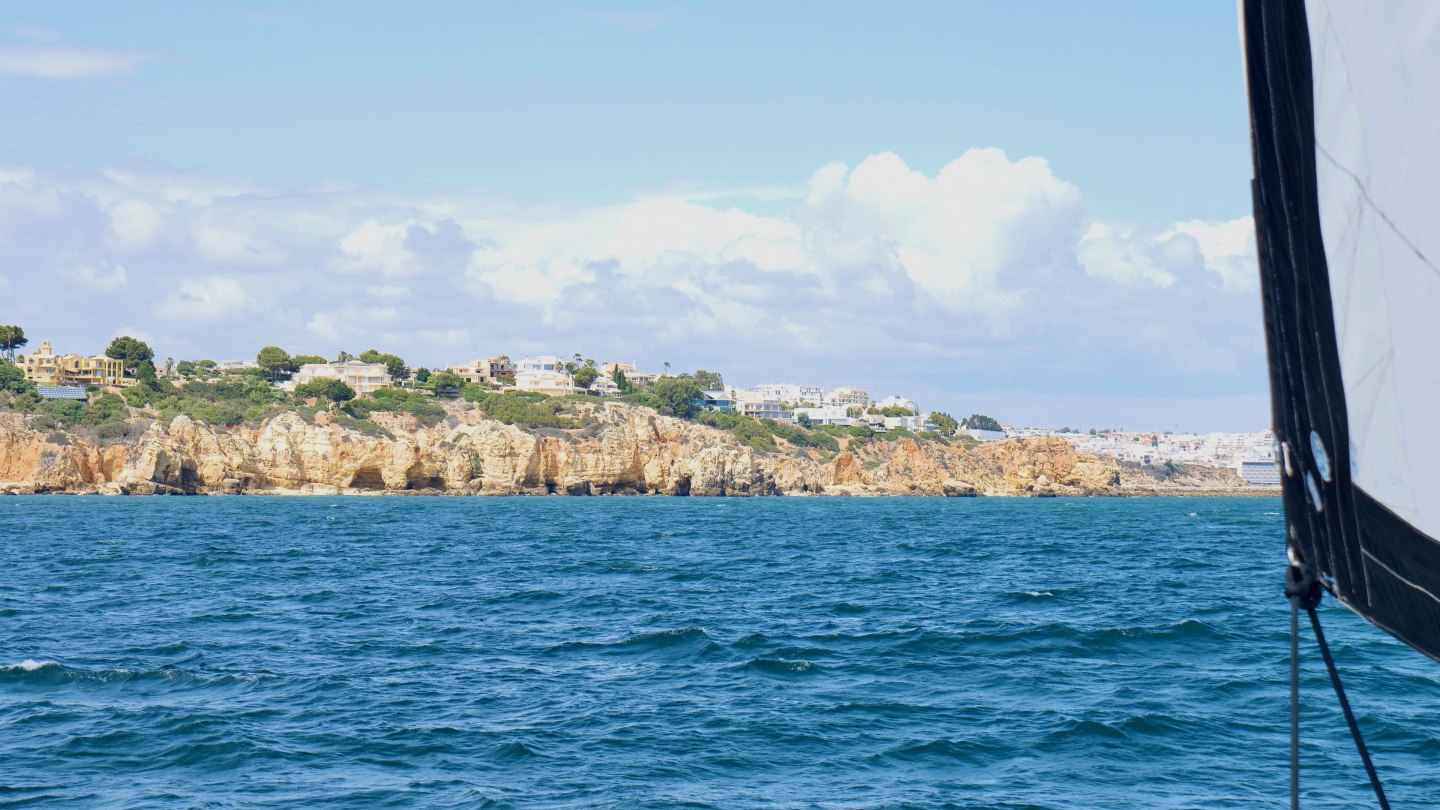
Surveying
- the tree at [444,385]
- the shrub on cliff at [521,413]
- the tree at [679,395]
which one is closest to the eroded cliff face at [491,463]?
the shrub on cliff at [521,413]

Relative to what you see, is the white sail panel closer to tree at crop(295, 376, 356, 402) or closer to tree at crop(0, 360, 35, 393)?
tree at crop(0, 360, 35, 393)

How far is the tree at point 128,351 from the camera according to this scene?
15788 cm

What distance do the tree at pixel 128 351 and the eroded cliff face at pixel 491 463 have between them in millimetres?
49411

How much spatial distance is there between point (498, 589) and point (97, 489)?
92.4 m

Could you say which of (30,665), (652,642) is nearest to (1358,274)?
(652,642)

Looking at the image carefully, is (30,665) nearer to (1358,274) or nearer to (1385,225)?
(1358,274)

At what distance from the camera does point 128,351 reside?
15825cm

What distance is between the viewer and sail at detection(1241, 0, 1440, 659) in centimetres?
321

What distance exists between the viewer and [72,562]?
141 ft

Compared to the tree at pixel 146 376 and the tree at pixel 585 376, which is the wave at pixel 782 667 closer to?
the tree at pixel 146 376

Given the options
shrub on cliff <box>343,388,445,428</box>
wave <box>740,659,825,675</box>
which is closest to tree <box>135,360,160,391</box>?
shrub on cliff <box>343,388,445,428</box>

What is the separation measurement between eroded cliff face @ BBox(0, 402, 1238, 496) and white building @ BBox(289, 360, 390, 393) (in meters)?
29.5

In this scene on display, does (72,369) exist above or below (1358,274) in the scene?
above

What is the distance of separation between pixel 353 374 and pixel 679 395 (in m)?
50.2
